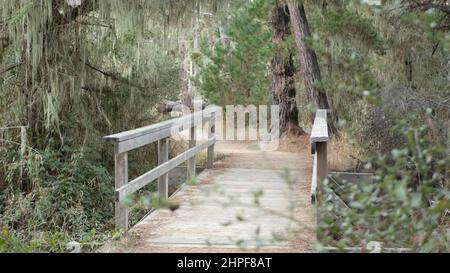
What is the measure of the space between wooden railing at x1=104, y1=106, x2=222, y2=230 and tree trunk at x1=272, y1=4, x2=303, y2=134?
482 centimetres

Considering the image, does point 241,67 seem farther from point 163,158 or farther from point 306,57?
point 163,158

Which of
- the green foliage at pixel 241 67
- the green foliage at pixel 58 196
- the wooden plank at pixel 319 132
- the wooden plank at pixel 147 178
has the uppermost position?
the green foliage at pixel 241 67

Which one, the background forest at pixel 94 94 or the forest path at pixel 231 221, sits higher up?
the background forest at pixel 94 94

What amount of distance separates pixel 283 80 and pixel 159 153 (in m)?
8.10

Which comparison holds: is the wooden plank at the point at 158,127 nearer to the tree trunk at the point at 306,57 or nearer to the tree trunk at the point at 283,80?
the tree trunk at the point at 306,57

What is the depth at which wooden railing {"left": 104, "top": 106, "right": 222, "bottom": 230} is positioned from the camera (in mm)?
5293

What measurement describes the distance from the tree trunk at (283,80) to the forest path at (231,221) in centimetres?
510

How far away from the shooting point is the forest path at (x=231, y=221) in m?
4.43

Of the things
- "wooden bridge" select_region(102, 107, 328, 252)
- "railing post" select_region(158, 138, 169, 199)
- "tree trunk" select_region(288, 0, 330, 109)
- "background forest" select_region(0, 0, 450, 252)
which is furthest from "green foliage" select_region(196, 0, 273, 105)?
"railing post" select_region(158, 138, 169, 199)

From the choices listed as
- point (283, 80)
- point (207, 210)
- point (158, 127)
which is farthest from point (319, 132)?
point (283, 80)

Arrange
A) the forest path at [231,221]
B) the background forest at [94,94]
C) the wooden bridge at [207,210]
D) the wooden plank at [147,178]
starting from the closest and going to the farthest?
the forest path at [231,221], the wooden bridge at [207,210], the wooden plank at [147,178], the background forest at [94,94]

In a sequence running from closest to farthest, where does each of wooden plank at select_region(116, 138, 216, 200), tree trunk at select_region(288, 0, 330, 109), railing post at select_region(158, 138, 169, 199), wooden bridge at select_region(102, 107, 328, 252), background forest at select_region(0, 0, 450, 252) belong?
wooden bridge at select_region(102, 107, 328, 252) → wooden plank at select_region(116, 138, 216, 200) → railing post at select_region(158, 138, 169, 199) → background forest at select_region(0, 0, 450, 252) → tree trunk at select_region(288, 0, 330, 109)

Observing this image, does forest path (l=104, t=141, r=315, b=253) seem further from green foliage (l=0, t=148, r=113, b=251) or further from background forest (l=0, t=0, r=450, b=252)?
green foliage (l=0, t=148, r=113, b=251)

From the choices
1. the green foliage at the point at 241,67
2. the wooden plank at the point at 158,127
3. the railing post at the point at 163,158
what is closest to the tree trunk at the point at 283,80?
the green foliage at the point at 241,67
